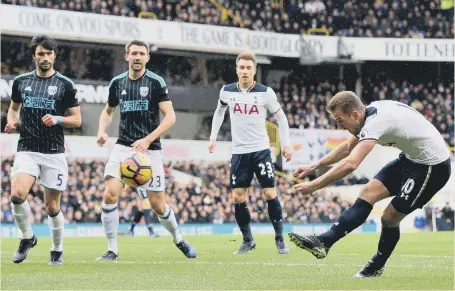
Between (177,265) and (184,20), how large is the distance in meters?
27.6

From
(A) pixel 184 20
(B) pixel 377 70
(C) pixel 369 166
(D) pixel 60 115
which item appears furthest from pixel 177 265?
(B) pixel 377 70

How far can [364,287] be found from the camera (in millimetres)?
7512

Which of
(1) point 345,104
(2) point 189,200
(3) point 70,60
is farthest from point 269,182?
(3) point 70,60

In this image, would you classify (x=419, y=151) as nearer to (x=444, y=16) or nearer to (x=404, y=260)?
(x=404, y=260)

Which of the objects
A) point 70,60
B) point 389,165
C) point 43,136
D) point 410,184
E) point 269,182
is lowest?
point 269,182

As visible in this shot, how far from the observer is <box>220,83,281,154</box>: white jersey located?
1268 centimetres

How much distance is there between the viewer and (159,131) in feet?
34.0

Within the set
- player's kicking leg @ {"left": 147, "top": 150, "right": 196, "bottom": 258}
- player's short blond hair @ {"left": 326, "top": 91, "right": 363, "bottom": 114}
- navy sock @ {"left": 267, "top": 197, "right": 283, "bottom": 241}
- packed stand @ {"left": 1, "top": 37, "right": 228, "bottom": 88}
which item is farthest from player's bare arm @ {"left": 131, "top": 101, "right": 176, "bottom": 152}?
packed stand @ {"left": 1, "top": 37, "right": 228, "bottom": 88}

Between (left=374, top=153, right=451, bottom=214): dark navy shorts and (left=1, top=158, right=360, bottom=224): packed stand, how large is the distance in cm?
1889

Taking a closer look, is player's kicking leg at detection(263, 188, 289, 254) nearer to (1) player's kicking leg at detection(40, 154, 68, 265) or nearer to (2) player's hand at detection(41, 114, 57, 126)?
(1) player's kicking leg at detection(40, 154, 68, 265)

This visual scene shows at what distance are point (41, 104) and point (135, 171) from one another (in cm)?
132

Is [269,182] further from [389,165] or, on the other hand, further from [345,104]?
[345,104]

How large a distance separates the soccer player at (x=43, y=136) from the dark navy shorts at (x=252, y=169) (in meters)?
2.96

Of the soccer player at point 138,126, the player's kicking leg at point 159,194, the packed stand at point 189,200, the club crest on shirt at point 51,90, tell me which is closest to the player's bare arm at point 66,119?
the club crest on shirt at point 51,90
